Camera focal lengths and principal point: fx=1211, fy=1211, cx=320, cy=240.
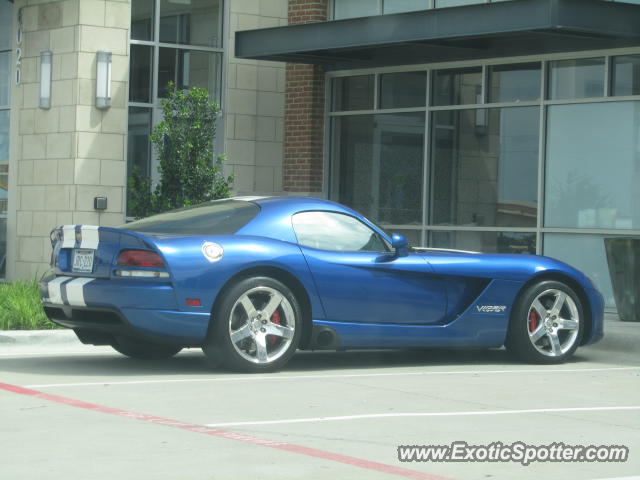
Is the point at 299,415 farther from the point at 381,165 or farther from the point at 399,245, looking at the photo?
the point at 381,165

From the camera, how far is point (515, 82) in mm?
16031

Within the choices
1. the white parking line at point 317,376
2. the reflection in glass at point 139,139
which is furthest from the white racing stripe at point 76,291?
the reflection in glass at point 139,139

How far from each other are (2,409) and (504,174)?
1008 cm

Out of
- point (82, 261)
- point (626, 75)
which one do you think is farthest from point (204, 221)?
point (626, 75)

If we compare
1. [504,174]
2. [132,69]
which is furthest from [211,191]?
[504,174]

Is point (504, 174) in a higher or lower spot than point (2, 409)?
higher

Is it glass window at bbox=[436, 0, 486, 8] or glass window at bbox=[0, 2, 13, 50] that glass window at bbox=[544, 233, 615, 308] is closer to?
glass window at bbox=[436, 0, 486, 8]

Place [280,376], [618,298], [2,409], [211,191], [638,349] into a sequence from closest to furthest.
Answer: [2,409]
[280,376]
[638,349]
[618,298]
[211,191]

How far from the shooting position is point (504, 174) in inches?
629

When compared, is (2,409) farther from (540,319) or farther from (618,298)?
(618,298)

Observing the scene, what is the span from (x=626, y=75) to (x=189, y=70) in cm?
633

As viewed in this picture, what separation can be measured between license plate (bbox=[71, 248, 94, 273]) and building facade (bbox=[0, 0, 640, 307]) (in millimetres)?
6909

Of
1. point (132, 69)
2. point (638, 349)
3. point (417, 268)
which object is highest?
point (132, 69)

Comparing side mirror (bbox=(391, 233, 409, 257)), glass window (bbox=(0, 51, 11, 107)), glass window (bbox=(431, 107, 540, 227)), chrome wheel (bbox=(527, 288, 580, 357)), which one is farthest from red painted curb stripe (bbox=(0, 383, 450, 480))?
glass window (bbox=(0, 51, 11, 107))
